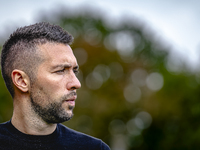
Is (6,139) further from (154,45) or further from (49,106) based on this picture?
(154,45)

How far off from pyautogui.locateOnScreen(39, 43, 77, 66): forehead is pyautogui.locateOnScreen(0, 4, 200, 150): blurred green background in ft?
76.4

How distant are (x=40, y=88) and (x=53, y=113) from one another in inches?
13.2

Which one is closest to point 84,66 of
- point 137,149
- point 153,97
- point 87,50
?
point 87,50

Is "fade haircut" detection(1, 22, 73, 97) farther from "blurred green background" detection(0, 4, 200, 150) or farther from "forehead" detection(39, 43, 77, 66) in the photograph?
"blurred green background" detection(0, 4, 200, 150)

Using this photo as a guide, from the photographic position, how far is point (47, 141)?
358cm

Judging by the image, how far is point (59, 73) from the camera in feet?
11.9

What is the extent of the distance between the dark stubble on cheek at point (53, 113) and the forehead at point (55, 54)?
0.45 metres

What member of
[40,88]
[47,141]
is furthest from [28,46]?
[47,141]

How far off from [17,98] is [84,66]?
1036 inches

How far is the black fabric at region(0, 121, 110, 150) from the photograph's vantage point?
3525 millimetres

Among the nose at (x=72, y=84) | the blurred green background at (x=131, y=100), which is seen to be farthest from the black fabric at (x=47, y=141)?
the blurred green background at (x=131, y=100)

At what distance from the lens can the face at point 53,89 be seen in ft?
11.7

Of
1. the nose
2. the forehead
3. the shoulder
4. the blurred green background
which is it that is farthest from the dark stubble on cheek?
the blurred green background

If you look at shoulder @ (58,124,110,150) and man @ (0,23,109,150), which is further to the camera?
shoulder @ (58,124,110,150)
